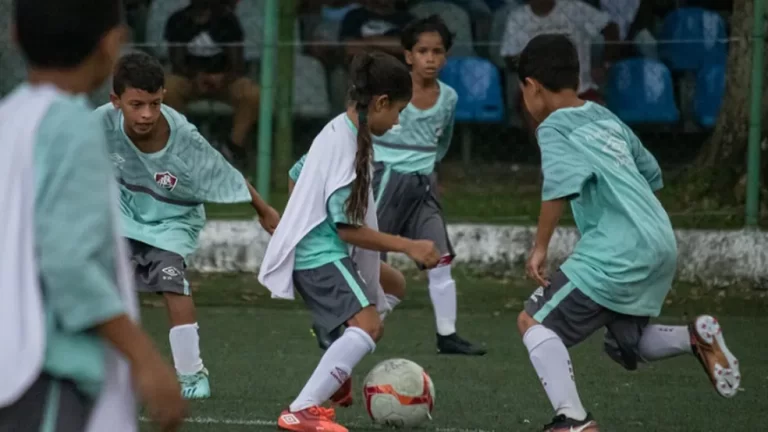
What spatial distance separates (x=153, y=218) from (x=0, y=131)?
362 centimetres

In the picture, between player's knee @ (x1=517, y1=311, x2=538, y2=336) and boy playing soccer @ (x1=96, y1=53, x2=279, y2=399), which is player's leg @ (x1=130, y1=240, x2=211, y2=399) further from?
player's knee @ (x1=517, y1=311, x2=538, y2=336)

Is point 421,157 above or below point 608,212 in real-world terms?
below

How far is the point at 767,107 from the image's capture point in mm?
10109

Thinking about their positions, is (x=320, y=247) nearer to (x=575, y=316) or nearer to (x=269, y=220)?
(x=269, y=220)

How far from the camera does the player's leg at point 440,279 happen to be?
24.7 ft

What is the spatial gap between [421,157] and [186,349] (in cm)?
238

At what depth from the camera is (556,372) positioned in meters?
5.07

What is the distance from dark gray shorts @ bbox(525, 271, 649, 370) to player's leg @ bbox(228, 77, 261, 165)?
17.6 feet

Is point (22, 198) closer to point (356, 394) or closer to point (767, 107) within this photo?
point (356, 394)

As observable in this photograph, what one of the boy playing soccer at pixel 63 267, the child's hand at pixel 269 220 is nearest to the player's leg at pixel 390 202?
the child's hand at pixel 269 220

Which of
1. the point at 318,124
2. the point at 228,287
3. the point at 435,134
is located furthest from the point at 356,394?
the point at 318,124

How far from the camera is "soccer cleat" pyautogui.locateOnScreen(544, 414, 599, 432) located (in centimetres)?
500

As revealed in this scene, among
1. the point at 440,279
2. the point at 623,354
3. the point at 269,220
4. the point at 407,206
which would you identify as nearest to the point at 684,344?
the point at 623,354

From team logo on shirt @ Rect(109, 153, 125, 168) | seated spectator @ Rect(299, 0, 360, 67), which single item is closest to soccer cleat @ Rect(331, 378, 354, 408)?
team logo on shirt @ Rect(109, 153, 125, 168)
